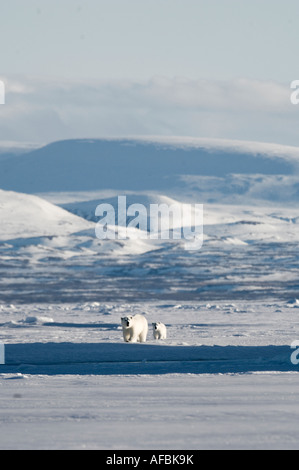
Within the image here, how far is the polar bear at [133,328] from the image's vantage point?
1738cm

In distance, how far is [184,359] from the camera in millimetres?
15328

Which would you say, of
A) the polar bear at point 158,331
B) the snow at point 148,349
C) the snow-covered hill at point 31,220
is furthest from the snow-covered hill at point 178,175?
the polar bear at point 158,331

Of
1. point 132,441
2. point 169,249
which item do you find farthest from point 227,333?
point 169,249

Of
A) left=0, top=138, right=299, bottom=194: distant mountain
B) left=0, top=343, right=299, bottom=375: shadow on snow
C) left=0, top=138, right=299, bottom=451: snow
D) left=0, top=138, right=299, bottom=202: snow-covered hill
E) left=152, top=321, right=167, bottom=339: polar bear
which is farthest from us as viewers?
left=0, top=138, right=299, bottom=194: distant mountain

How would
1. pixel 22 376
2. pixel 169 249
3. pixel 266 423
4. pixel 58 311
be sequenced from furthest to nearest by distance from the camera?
pixel 169 249 < pixel 58 311 < pixel 22 376 < pixel 266 423

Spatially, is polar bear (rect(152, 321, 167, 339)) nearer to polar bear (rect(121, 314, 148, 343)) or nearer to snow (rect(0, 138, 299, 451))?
polar bear (rect(121, 314, 148, 343))

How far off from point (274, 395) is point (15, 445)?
368cm

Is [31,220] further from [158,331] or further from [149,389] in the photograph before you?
[149,389]

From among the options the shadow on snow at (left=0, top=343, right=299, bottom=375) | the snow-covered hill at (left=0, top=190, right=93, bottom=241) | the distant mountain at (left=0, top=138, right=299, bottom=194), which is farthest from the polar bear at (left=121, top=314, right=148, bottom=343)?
the distant mountain at (left=0, top=138, right=299, bottom=194)

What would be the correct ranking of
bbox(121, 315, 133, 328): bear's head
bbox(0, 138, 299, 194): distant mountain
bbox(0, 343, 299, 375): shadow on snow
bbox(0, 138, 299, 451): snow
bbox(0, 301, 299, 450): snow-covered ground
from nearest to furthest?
bbox(0, 301, 299, 450): snow-covered ground
bbox(0, 138, 299, 451): snow
bbox(0, 343, 299, 375): shadow on snow
bbox(121, 315, 133, 328): bear's head
bbox(0, 138, 299, 194): distant mountain

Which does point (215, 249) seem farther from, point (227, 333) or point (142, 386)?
point (142, 386)

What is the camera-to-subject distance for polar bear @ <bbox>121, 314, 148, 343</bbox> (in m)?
17.4

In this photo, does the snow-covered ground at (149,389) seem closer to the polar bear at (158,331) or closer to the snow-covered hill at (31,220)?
the polar bear at (158,331)

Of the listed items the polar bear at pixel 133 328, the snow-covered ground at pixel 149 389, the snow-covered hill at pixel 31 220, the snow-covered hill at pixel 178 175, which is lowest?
the snow-covered ground at pixel 149 389
